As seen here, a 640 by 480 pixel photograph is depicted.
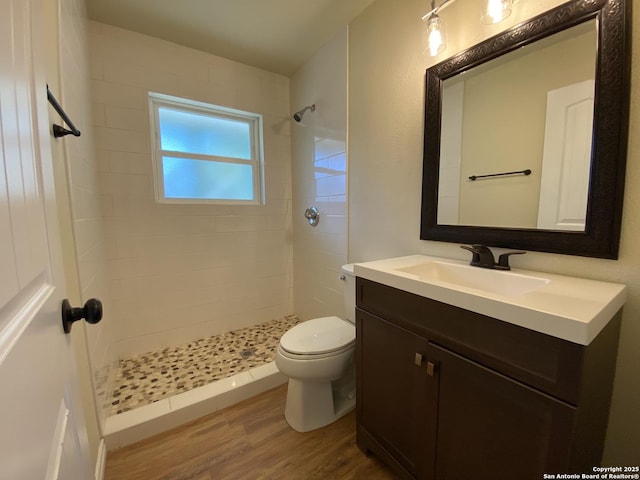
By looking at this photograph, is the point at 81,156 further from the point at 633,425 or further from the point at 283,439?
the point at 633,425

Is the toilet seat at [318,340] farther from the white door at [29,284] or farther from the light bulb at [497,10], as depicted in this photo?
the light bulb at [497,10]

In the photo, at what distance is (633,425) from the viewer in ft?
2.91

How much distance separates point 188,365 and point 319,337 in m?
1.08

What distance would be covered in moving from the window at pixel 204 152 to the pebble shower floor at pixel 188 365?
1.17 meters

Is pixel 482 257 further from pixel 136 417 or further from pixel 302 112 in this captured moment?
pixel 136 417

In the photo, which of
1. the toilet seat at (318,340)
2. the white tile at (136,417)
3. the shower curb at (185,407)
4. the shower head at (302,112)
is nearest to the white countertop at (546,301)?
the toilet seat at (318,340)

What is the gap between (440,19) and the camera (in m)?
1.21

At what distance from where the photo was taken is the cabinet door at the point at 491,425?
2.23 ft

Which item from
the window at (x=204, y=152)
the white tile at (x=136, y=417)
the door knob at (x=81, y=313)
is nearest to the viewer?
the door knob at (x=81, y=313)

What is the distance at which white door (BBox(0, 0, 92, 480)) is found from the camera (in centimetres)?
30

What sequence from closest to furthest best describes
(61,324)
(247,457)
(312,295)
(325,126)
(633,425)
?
1. (61,324)
2. (633,425)
3. (247,457)
4. (325,126)
5. (312,295)

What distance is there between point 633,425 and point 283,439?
4.54 ft

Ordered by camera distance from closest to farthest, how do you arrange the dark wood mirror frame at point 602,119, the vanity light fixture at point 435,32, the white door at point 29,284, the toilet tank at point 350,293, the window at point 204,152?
the white door at point 29,284 < the dark wood mirror frame at point 602,119 < the vanity light fixture at point 435,32 < the toilet tank at point 350,293 < the window at point 204,152

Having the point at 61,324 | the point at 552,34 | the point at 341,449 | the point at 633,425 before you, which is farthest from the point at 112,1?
the point at 633,425
